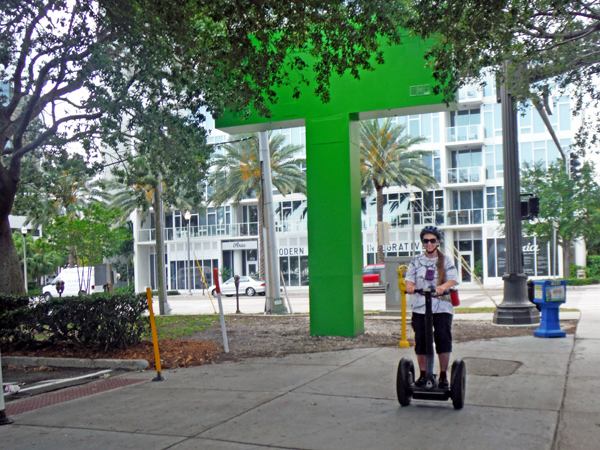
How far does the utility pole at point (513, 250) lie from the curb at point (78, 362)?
7.35 m

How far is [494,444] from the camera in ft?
14.3

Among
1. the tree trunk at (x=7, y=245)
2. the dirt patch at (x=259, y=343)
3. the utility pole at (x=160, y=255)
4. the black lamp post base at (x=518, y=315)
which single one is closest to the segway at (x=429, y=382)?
the dirt patch at (x=259, y=343)

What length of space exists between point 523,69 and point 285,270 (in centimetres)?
3524

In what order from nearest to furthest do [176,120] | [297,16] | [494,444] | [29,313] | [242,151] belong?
[494,444] → [297,16] → [29,313] → [176,120] → [242,151]

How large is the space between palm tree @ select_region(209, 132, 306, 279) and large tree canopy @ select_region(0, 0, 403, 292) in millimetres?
21550

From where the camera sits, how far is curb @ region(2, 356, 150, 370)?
28.2 feet

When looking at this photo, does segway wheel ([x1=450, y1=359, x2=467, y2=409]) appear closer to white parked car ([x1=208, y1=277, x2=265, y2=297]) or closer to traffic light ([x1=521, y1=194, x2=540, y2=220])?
traffic light ([x1=521, y1=194, x2=540, y2=220])

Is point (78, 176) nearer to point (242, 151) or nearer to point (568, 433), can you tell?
point (568, 433)

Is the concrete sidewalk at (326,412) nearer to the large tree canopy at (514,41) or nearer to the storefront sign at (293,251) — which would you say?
the large tree canopy at (514,41)

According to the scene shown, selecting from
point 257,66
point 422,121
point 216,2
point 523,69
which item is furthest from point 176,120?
point 422,121

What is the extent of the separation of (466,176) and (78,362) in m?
36.6

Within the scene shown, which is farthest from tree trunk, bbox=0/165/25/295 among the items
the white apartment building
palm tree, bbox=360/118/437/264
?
the white apartment building

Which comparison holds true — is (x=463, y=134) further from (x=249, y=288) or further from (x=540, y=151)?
(x=249, y=288)

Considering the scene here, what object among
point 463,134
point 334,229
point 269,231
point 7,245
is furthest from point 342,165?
point 463,134
